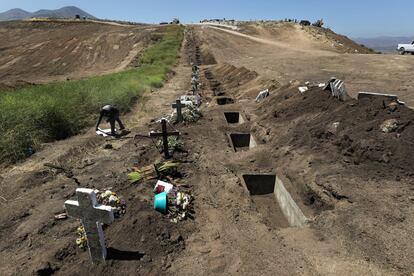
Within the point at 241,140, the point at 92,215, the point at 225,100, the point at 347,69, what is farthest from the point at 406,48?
the point at 92,215

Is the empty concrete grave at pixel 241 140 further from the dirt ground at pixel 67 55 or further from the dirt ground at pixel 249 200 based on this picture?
A: the dirt ground at pixel 67 55

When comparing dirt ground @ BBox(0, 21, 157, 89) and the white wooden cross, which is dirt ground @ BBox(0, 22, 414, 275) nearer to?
the white wooden cross

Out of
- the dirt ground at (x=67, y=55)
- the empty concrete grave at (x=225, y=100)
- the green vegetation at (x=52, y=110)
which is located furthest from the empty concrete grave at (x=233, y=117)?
the dirt ground at (x=67, y=55)

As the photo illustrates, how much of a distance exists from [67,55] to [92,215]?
35662 millimetres

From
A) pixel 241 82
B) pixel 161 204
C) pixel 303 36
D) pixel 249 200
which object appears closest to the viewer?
pixel 161 204

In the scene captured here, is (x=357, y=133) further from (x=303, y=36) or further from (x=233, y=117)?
(x=303, y=36)

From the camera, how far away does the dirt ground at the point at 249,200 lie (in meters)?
5.26

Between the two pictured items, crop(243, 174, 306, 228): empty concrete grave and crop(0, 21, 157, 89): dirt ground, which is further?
crop(0, 21, 157, 89): dirt ground

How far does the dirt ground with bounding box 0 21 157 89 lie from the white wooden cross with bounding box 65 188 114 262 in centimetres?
2290

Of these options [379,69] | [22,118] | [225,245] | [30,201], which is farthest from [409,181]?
[379,69]

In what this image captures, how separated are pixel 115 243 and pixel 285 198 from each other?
407cm

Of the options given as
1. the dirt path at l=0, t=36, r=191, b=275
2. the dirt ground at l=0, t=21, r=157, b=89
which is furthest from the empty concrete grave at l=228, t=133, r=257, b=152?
the dirt ground at l=0, t=21, r=157, b=89

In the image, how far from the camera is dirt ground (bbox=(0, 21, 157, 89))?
30.6 metres

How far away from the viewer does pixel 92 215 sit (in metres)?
4.83
